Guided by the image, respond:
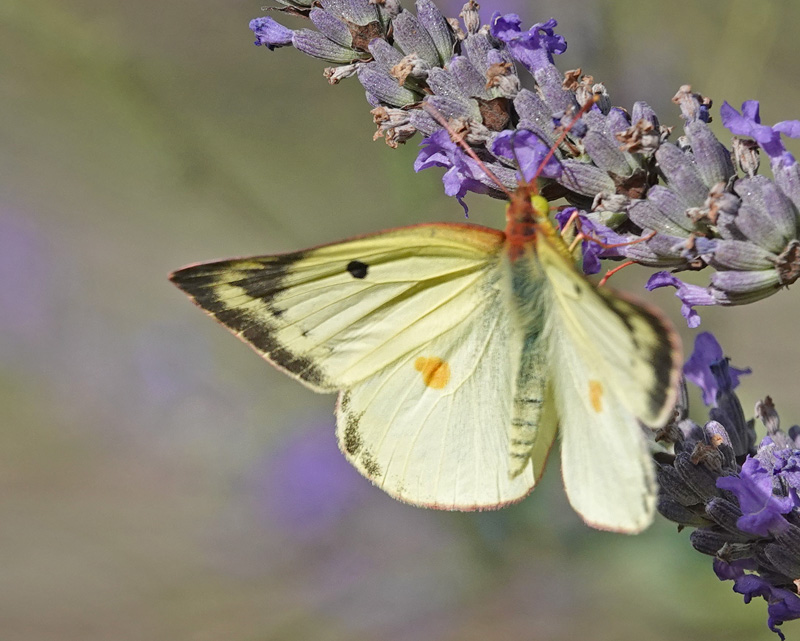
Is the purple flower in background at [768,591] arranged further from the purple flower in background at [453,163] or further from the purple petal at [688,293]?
the purple flower in background at [453,163]

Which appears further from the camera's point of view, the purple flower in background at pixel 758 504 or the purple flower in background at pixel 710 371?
the purple flower in background at pixel 710 371

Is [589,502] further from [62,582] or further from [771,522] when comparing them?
[62,582]

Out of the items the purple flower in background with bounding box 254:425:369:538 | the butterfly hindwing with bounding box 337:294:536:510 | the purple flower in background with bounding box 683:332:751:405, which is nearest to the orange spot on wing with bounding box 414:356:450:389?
the butterfly hindwing with bounding box 337:294:536:510

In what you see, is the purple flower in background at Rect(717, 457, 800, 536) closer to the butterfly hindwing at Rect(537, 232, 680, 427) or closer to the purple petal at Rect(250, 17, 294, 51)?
the butterfly hindwing at Rect(537, 232, 680, 427)

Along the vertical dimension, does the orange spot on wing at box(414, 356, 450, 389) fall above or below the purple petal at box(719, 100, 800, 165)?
below

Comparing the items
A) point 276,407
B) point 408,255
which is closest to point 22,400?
point 276,407

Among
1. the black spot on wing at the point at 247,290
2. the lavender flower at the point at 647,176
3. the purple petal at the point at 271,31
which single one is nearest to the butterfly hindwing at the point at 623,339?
the lavender flower at the point at 647,176
